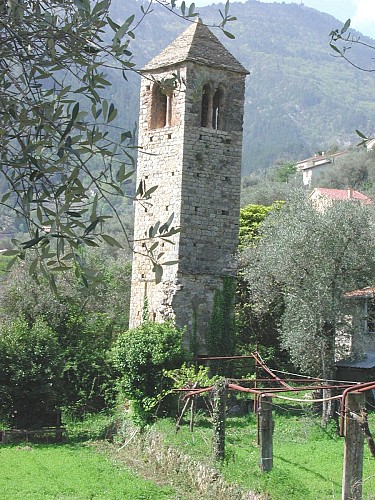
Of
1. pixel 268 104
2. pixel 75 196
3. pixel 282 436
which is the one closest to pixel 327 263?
pixel 282 436

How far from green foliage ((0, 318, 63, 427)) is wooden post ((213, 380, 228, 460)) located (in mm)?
7811

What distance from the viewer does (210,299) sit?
2473 cm

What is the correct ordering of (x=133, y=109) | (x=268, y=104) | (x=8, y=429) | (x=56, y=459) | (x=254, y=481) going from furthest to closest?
1. (x=268, y=104)
2. (x=133, y=109)
3. (x=8, y=429)
4. (x=56, y=459)
5. (x=254, y=481)

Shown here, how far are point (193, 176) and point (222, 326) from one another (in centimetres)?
457

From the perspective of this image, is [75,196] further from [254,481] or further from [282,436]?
[282,436]

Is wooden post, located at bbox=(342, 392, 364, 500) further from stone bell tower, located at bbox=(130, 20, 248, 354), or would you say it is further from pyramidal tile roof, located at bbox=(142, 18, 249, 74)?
pyramidal tile roof, located at bbox=(142, 18, 249, 74)

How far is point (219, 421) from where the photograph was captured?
52.3 feet

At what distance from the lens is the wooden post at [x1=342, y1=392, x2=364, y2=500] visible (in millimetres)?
10859

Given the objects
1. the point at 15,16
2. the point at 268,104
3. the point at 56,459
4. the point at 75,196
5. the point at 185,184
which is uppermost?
the point at 268,104

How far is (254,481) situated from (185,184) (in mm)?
12434

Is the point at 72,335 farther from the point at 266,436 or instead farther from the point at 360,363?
the point at 266,436

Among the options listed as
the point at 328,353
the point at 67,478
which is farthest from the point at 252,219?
the point at 67,478

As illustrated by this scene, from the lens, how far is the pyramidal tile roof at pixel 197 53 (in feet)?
81.1

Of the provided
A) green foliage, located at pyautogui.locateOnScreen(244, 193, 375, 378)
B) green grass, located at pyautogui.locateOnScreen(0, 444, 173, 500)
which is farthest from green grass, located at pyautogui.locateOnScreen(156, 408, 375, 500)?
green foliage, located at pyautogui.locateOnScreen(244, 193, 375, 378)
